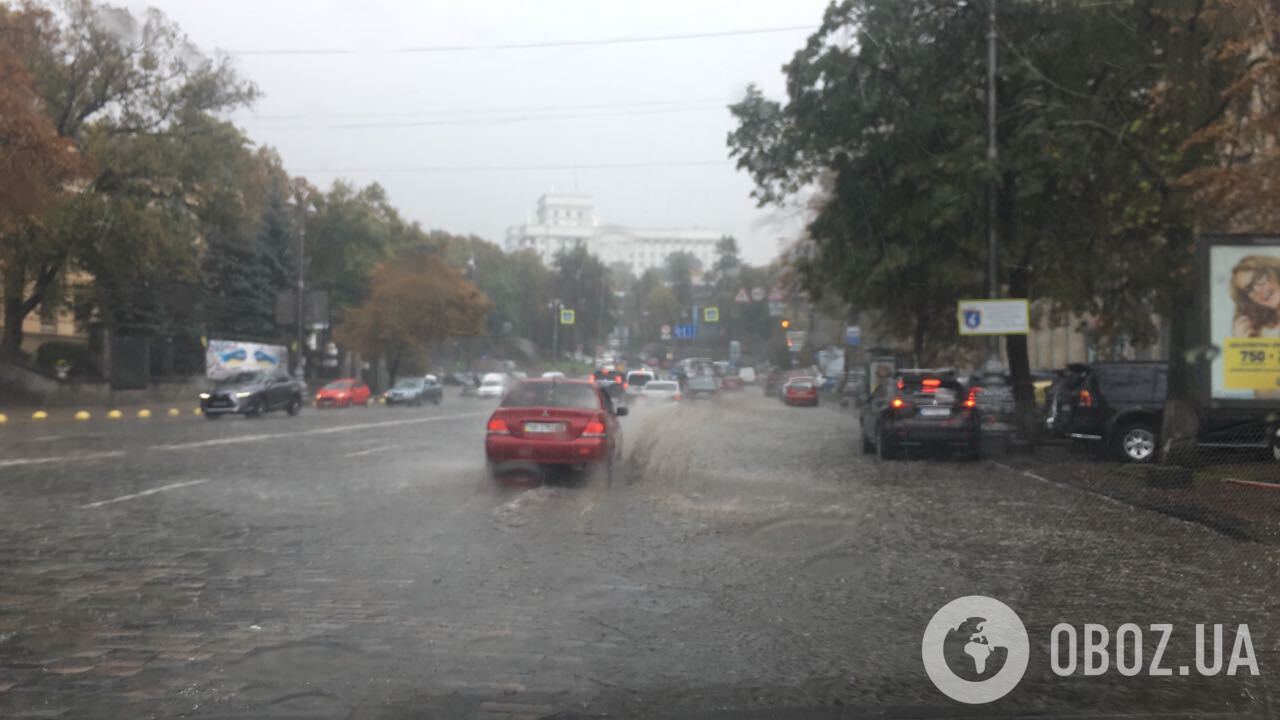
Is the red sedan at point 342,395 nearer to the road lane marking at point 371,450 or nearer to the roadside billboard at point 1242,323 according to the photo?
the road lane marking at point 371,450

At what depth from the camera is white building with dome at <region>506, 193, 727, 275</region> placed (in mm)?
167250

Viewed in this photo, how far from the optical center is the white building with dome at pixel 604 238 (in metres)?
167

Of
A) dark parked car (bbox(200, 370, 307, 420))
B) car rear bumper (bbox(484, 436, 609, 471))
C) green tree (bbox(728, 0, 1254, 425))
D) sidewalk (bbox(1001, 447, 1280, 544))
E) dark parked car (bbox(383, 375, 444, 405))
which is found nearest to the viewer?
sidewalk (bbox(1001, 447, 1280, 544))

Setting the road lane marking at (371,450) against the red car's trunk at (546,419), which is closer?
the red car's trunk at (546,419)

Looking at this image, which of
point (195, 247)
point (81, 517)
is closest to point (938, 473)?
point (81, 517)

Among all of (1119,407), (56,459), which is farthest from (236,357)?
(1119,407)

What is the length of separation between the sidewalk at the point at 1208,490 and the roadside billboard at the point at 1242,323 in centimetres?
107

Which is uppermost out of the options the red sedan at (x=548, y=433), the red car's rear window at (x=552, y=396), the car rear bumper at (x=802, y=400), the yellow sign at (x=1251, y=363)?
the yellow sign at (x=1251, y=363)

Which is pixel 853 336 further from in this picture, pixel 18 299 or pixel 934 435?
pixel 934 435

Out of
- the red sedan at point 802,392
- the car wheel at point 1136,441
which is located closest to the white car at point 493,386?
the red sedan at point 802,392

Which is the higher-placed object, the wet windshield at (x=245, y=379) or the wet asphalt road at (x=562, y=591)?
the wet windshield at (x=245, y=379)

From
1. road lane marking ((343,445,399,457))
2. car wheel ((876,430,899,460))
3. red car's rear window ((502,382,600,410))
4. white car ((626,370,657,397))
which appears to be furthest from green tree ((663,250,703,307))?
red car's rear window ((502,382,600,410))

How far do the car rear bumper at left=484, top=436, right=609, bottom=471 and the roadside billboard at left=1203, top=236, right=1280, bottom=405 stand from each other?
8.14 meters

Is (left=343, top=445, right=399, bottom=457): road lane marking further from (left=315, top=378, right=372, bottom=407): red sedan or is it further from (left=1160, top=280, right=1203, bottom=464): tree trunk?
(left=315, top=378, right=372, bottom=407): red sedan
